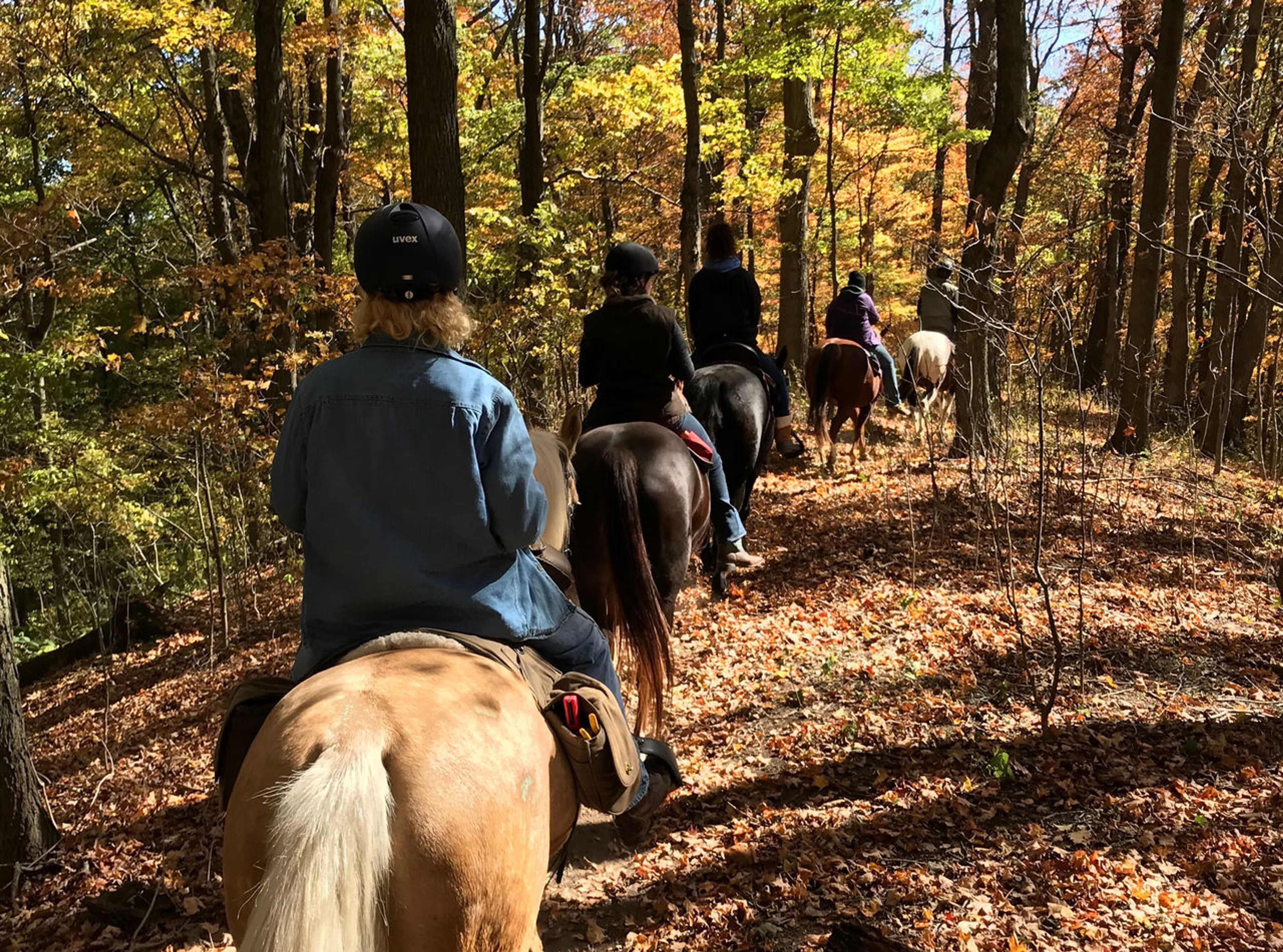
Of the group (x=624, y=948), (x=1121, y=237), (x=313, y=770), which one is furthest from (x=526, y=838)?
(x=1121, y=237)

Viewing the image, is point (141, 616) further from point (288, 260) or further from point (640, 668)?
point (640, 668)

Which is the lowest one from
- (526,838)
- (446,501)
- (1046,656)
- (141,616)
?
(141,616)

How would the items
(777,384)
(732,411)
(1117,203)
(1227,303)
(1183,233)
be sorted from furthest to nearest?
(1117,203), (1227,303), (1183,233), (777,384), (732,411)

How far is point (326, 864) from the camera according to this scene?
5.97 ft

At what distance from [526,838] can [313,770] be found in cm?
64

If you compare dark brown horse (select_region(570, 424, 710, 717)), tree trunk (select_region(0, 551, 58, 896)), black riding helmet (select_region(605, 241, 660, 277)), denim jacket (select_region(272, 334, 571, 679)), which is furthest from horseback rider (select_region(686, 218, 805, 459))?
tree trunk (select_region(0, 551, 58, 896))

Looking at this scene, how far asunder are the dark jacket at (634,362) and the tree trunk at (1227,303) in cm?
730

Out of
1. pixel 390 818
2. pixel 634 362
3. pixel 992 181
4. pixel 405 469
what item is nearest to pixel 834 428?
pixel 992 181

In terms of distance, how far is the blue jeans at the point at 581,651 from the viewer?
115 inches

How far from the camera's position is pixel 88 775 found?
22.0 ft

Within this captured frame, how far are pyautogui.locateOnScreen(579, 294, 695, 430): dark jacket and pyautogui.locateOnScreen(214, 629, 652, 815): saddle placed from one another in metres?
3.38

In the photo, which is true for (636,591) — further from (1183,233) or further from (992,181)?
(1183,233)

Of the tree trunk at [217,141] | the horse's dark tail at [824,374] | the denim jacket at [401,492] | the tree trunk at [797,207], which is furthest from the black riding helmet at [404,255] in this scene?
the tree trunk at [217,141]

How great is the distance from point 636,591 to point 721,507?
1.95m
